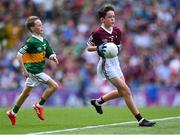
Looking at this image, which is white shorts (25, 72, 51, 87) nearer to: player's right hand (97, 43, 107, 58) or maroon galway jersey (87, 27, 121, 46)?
maroon galway jersey (87, 27, 121, 46)

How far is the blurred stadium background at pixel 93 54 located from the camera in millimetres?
22312

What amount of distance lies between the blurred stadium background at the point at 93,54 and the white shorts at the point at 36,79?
858cm

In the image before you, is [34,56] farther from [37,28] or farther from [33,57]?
[37,28]

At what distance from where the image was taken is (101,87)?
22.6 m

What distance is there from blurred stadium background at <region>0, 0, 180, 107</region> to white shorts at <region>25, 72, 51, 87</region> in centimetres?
858

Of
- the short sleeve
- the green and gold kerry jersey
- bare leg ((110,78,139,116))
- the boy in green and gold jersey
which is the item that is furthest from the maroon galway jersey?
the short sleeve

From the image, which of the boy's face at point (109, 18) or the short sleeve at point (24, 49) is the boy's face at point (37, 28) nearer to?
the short sleeve at point (24, 49)

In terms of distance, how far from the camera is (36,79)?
13.6 meters

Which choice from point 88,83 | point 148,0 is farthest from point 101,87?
point 148,0

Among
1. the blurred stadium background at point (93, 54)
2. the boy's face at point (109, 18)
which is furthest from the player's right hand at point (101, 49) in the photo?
the blurred stadium background at point (93, 54)

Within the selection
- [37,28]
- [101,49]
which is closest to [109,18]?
[101,49]

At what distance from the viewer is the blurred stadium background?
22.3 meters

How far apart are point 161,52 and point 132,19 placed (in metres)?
1.79

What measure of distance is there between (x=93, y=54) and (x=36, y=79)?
990cm
